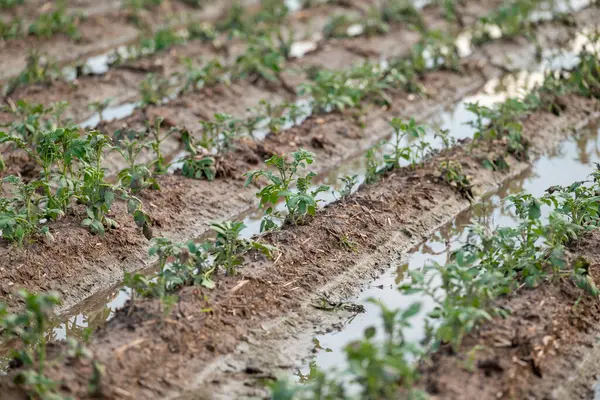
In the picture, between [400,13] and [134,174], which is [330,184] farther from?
[400,13]

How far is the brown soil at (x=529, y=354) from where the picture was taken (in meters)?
4.58

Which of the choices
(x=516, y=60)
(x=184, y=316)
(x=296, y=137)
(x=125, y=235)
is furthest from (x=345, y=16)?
(x=184, y=316)

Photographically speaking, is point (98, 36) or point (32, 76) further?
point (98, 36)

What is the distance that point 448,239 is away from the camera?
670cm

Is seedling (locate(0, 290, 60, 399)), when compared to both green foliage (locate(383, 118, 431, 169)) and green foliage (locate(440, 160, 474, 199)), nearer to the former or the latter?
green foliage (locate(383, 118, 431, 169))

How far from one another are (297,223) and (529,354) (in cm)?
196

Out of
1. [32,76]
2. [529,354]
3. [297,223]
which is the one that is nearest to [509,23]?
[32,76]

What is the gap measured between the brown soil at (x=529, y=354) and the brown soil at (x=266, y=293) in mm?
1041

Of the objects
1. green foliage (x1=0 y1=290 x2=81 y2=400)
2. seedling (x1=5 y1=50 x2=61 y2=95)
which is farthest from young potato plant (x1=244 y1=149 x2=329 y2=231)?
seedling (x1=5 y1=50 x2=61 y2=95)

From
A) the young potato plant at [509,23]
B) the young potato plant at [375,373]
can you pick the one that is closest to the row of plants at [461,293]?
the young potato plant at [375,373]

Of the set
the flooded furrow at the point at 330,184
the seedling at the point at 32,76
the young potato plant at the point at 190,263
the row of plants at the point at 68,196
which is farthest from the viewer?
the seedling at the point at 32,76

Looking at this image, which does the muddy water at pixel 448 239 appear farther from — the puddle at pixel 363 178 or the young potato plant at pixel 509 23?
the young potato plant at pixel 509 23

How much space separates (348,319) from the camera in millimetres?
5555

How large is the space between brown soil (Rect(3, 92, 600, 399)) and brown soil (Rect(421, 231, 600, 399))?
1.04 metres
